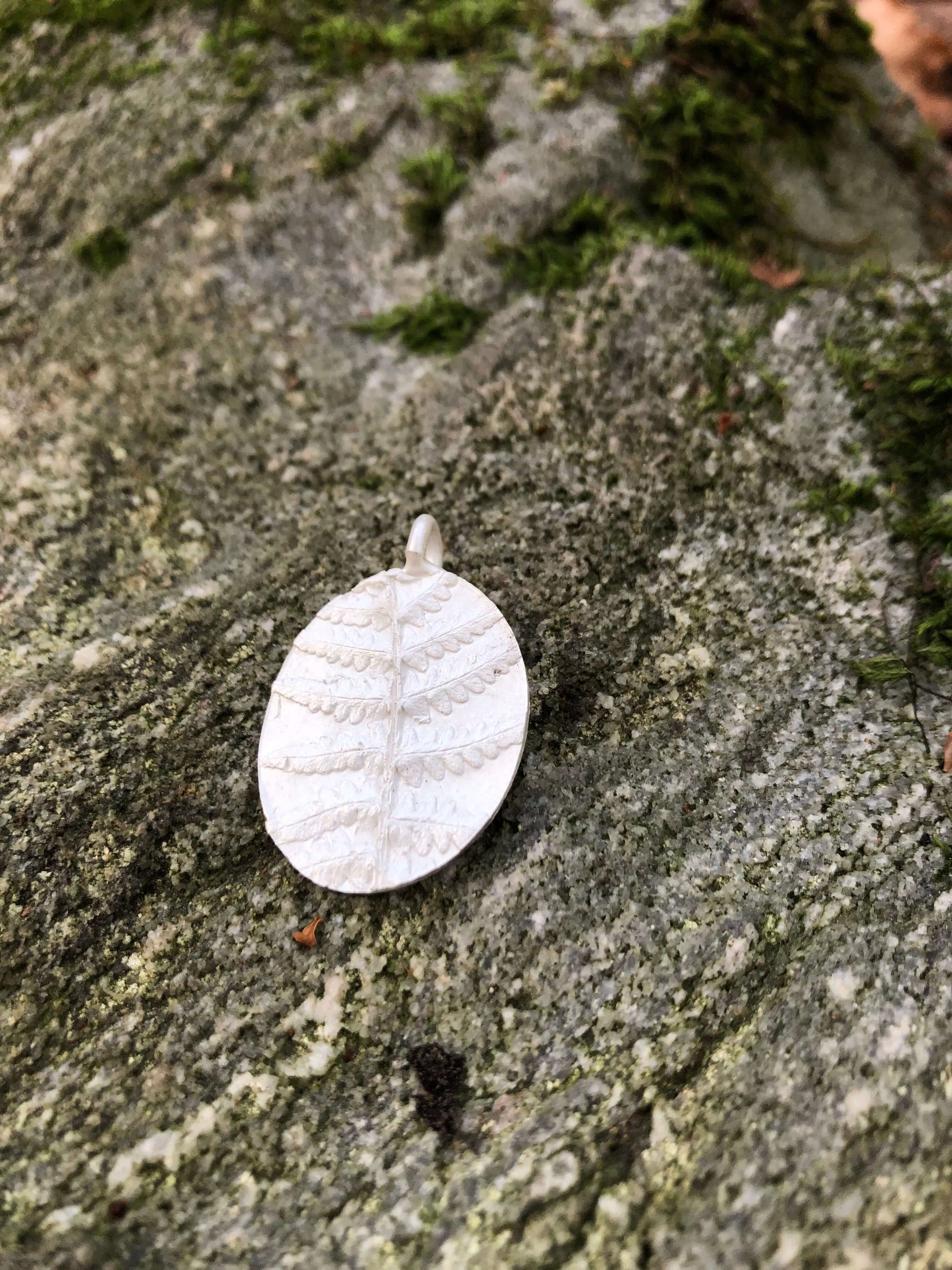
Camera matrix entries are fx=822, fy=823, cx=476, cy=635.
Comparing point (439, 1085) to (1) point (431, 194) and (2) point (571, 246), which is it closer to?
(2) point (571, 246)

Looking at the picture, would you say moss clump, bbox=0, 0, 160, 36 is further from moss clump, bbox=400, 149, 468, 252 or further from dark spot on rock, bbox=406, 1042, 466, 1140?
dark spot on rock, bbox=406, 1042, 466, 1140

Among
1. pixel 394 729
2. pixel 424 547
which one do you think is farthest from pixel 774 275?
pixel 394 729

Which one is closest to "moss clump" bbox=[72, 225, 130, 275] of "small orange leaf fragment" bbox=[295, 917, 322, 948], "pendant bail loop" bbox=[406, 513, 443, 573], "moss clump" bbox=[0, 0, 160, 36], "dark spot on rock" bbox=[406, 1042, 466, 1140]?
"moss clump" bbox=[0, 0, 160, 36]

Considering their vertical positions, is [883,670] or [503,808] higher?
[503,808]

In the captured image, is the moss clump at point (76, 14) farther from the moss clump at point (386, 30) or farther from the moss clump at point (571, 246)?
the moss clump at point (571, 246)

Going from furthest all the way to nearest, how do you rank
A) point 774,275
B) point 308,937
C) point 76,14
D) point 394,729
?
point 76,14 → point 774,275 → point 394,729 → point 308,937

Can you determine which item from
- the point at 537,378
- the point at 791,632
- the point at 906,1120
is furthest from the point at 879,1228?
the point at 537,378

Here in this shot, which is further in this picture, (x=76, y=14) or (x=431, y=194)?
(x=76, y=14)
